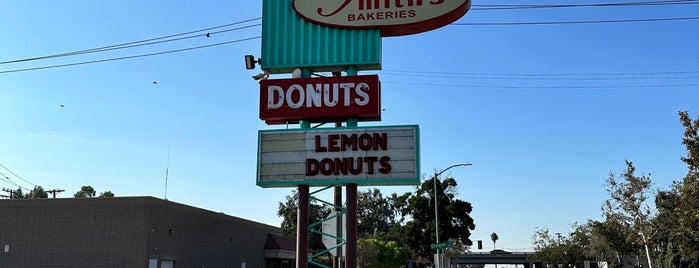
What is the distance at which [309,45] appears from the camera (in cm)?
1755

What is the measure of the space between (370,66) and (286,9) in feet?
9.99

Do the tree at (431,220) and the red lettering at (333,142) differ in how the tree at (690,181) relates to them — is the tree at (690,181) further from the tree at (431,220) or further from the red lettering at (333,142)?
the tree at (431,220)

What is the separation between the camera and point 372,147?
1650cm

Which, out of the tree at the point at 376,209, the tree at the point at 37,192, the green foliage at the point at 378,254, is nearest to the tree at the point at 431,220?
the green foliage at the point at 378,254

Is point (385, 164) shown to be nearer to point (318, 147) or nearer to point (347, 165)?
point (347, 165)

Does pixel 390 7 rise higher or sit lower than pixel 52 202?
higher

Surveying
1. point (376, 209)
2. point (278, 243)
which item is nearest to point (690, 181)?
point (278, 243)

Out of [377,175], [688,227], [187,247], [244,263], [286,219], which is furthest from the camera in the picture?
[286,219]

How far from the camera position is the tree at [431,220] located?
6744cm

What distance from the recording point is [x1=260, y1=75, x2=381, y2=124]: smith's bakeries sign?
16.8 m

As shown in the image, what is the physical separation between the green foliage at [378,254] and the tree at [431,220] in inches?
416

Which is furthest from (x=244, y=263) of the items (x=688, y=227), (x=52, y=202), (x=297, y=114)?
(x=297, y=114)

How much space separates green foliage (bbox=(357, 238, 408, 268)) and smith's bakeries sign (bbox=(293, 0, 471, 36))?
35.7m

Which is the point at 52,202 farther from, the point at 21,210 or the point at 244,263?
the point at 244,263
